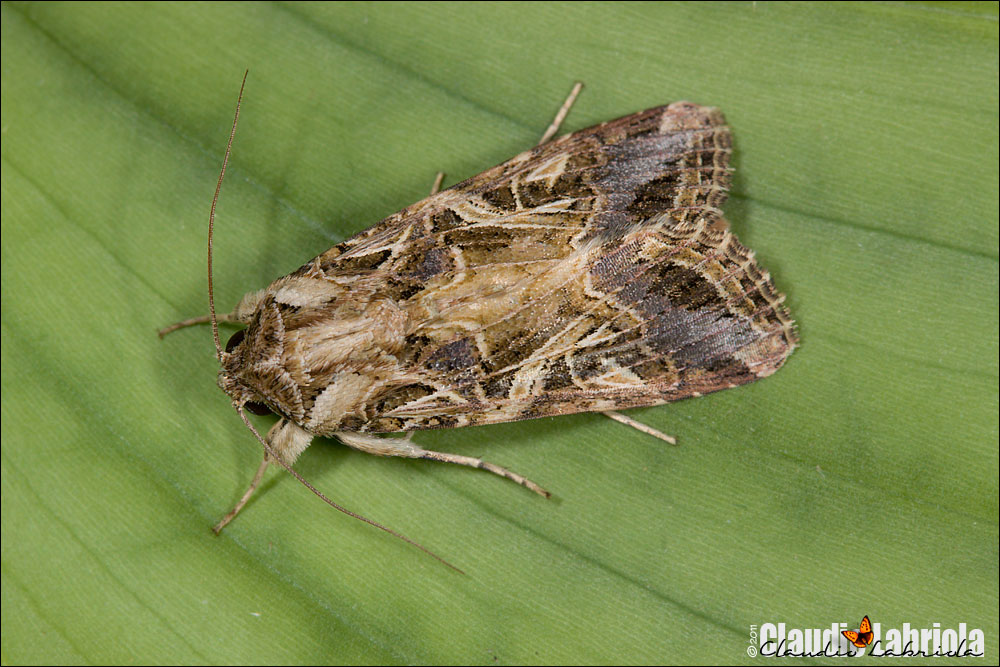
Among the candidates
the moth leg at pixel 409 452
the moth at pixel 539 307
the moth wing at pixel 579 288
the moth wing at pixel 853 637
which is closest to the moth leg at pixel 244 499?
the moth at pixel 539 307

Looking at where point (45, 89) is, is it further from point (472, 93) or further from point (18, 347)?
point (472, 93)

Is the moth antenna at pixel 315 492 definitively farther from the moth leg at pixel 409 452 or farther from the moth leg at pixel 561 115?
the moth leg at pixel 561 115

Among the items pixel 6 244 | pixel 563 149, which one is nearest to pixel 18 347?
pixel 6 244

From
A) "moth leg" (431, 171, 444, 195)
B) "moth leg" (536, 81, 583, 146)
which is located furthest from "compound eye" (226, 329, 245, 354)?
"moth leg" (536, 81, 583, 146)

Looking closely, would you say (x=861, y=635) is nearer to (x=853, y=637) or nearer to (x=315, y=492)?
(x=853, y=637)

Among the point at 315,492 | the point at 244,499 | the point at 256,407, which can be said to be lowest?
the point at 244,499

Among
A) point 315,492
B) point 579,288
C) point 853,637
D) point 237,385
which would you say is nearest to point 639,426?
point 579,288

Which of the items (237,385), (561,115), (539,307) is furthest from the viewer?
(561,115)
